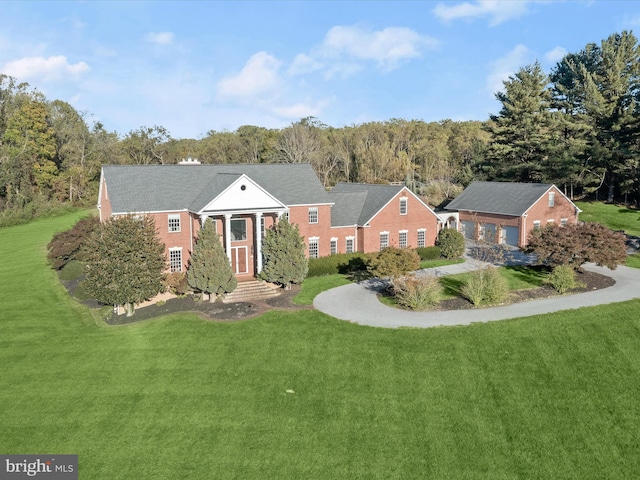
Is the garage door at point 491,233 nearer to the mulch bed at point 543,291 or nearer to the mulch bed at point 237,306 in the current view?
the mulch bed at point 543,291

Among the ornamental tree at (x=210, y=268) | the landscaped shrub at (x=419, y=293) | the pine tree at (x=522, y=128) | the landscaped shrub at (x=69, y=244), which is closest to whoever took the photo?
the landscaped shrub at (x=419, y=293)

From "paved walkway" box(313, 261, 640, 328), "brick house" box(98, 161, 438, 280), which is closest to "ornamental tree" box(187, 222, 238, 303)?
"brick house" box(98, 161, 438, 280)

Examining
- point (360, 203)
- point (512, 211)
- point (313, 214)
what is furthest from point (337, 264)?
point (512, 211)

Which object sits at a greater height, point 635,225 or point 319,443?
Result: point 635,225

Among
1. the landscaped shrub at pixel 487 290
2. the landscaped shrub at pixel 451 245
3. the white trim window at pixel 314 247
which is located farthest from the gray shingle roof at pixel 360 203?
the landscaped shrub at pixel 487 290

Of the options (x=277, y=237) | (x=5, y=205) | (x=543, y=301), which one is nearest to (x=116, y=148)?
(x=5, y=205)

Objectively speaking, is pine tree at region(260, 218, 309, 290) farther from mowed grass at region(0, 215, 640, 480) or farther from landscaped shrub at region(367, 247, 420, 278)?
landscaped shrub at region(367, 247, 420, 278)

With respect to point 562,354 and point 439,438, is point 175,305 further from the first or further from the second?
point 562,354
